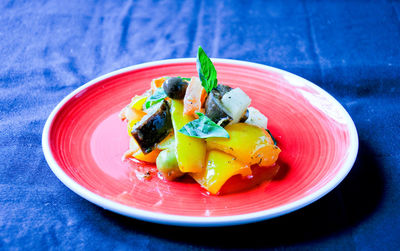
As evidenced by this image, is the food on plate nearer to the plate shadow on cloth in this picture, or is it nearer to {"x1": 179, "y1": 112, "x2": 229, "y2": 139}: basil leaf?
{"x1": 179, "y1": 112, "x2": 229, "y2": 139}: basil leaf

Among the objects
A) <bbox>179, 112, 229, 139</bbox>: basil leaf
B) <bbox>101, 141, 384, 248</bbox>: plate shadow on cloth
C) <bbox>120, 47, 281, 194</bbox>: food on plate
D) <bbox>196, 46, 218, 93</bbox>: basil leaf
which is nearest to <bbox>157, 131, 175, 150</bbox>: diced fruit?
<bbox>120, 47, 281, 194</bbox>: food on plate

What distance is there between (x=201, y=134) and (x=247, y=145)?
0.70ft

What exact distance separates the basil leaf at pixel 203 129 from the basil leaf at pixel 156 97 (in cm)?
25

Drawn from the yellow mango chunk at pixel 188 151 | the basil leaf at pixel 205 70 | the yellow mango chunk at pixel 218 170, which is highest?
the basil leaf at pixel 205 70

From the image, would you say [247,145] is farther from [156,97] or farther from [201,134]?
[156,97]

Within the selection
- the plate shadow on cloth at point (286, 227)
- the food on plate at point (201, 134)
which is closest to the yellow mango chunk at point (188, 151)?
the food on plate at point (201, 134)

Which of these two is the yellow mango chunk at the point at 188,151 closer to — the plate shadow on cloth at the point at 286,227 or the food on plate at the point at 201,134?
the food on plate at the point at 201,134

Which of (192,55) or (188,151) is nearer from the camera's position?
(188,151)

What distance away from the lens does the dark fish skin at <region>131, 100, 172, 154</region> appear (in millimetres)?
2010

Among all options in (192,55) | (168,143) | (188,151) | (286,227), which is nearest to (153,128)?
(168,143)

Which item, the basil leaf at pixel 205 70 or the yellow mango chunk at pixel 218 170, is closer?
the yellow mango chunk at pixel 218 170

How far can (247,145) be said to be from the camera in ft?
6.40

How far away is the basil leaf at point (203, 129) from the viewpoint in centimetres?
190

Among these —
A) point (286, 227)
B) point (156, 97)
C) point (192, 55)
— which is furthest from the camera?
point (192, 55)
